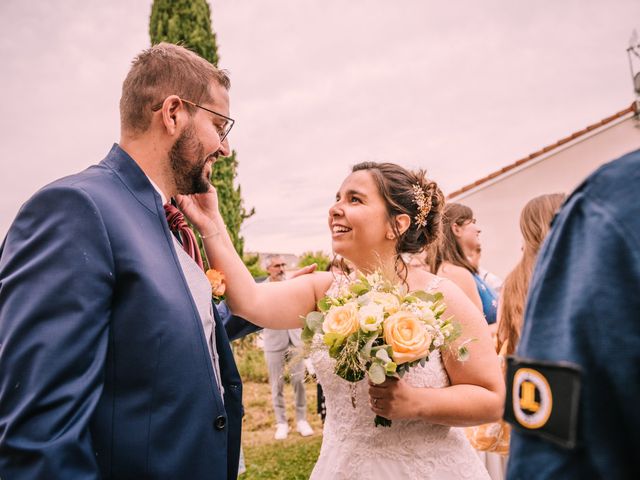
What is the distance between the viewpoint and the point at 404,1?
6031 millimetres

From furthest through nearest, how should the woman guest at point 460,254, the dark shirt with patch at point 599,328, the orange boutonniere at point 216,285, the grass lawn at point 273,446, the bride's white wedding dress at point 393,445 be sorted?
the grass lawn at point 273,446
the woman guest at point 460,254
the bride's white wedding dress at point 393,445
the orange boutonniere at point 216,285
the dark shirt with patch at point 599,328

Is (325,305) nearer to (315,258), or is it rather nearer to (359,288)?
(359,288)

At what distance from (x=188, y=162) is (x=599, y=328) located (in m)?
1.88

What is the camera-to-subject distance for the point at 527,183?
589 inches

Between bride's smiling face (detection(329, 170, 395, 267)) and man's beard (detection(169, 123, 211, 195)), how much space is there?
3.10 ft

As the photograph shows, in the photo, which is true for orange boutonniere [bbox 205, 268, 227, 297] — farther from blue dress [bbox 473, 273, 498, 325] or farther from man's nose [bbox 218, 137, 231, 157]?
blue dress [bbox 473, 273, 498, 325]

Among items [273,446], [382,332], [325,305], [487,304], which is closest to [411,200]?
[325,305]

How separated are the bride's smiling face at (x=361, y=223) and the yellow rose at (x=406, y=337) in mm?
840

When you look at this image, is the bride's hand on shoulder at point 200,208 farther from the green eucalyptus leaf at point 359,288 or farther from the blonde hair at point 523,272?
the blonde hair at point 523,272

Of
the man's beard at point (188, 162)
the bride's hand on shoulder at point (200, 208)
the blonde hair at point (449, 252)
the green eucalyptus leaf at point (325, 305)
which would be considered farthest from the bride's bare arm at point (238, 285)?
the blonde hair at point (449, 252)

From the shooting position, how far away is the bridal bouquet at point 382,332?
6.57 feet

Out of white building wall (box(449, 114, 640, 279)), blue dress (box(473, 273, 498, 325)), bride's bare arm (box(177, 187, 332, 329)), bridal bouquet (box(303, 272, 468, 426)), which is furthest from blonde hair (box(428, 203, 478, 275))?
white building wall (box(449, 114, 640, 279))

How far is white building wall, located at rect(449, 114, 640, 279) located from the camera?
14078 millimetres

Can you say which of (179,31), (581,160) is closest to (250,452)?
(179,31)
